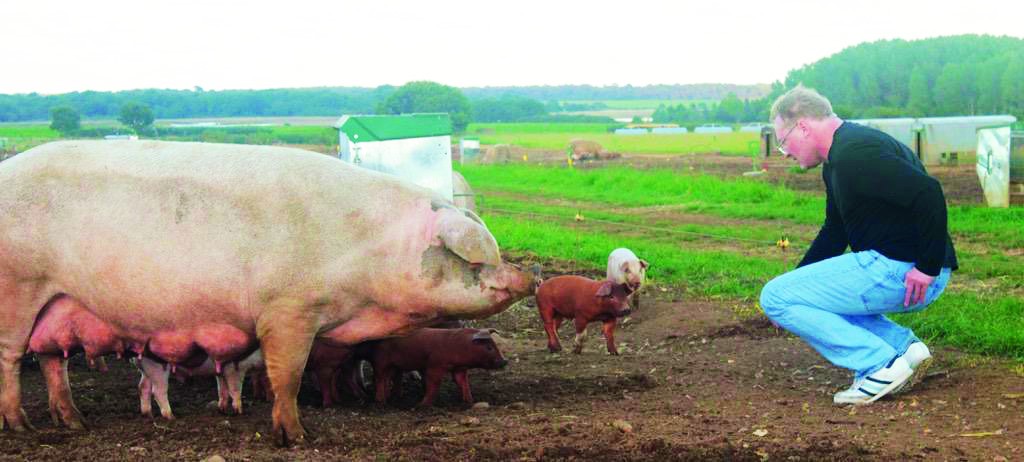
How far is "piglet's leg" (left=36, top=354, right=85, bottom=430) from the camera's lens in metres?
7.52

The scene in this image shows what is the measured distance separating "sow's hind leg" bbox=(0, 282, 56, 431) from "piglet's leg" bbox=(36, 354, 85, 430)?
0.16 m

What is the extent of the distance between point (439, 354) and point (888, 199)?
3015 millimetres

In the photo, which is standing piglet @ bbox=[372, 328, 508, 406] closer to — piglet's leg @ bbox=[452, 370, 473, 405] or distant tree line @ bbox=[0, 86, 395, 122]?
piglet's leg @ bbox=[452, 370, 473, 405]

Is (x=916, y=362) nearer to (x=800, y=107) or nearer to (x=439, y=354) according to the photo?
(x=800, y=107)

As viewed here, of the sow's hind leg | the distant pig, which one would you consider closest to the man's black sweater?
the distant pig

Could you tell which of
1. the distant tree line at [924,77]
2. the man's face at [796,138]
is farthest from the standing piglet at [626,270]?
the distant tree line at [924,77]

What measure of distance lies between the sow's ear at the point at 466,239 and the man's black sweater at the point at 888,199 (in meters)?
2.20

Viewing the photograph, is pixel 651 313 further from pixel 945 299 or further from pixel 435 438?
pixel 435 438

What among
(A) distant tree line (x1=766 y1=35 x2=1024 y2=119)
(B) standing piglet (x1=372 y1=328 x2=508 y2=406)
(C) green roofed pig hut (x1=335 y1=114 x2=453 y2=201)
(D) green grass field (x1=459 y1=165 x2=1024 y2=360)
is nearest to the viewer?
(B) standing piglet (x1=372 y1=328 x2=508 y2=406)

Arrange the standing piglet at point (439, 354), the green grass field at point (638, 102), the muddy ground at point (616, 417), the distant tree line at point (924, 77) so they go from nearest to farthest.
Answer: the muddy ground at point (616, 417)
the standing piglet at point (439, 354)
the distant tree line at point (924, 77)
the green grass field at point (638, 102)

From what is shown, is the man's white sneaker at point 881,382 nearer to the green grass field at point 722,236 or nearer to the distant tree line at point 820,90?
the green grass field at point 722,236

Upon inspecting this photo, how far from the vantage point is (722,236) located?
61.0ft

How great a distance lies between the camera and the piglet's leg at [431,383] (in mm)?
8430

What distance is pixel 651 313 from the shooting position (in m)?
12.0
